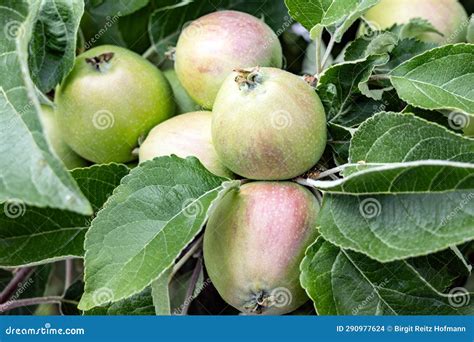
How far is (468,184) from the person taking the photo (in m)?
0.67

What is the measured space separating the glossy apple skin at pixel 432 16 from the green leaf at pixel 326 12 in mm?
125

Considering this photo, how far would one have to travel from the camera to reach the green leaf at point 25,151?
0.58 m

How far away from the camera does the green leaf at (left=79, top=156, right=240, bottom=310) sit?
717mm

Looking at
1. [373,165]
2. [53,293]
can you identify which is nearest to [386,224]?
[373,165]

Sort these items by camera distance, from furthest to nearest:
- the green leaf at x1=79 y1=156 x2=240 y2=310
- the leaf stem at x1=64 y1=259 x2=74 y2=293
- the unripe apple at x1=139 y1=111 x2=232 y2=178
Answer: the leaf stem at x1=64 y1=259 x2=74 y2=293 < the unripe apple at x1=139 y1=111 x2=232 y2=178 < the green leaf at x1=79 y1=156 x2=240 y2=310

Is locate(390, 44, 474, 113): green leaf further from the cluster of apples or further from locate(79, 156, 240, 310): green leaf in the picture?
locate(79, 156, 240, 310): green leaf

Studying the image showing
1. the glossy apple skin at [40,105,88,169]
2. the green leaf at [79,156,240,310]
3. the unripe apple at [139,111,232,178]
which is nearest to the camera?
the green leaf at [79,156,240,310]

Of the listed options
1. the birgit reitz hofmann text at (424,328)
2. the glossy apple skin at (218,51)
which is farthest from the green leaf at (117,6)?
the birgit reitz hofmann text at (424,328)

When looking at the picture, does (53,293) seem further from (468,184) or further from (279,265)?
(468,184)

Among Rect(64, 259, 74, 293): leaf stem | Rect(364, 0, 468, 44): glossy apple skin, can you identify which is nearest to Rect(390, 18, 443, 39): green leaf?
Rect(364, 0, 468, 44): glossy apple skin

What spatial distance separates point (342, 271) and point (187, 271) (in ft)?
0.98

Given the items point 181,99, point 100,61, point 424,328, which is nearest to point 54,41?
point 100,61

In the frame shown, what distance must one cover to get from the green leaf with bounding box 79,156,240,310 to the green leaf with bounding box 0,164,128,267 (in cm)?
9

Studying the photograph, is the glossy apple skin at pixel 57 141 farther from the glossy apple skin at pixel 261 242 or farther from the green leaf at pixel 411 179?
the green leaf at pixel 411 179
